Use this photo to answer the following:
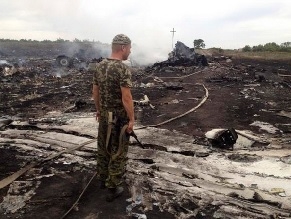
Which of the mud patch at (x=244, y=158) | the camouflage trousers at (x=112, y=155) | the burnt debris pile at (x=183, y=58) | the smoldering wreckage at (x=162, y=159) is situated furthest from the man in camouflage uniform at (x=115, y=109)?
the burnt debris pile at (x=183, y=58)

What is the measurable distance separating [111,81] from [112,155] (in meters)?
0.94

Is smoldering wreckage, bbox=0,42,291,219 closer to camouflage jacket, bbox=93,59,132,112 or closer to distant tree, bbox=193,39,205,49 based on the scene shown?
camouflage jacket, bbox=93,59,132,112

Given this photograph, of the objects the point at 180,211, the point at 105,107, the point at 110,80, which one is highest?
the point at 110,80

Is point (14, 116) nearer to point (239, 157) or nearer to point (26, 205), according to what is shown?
point (26, 205)

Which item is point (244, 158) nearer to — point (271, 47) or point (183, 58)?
point (183, 58)

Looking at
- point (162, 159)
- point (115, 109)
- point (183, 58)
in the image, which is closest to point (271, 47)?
point (183, 58)

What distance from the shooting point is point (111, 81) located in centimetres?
425

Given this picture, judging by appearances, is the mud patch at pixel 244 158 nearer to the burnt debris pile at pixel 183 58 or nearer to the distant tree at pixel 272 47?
the burnt debris pile at pixel 183 58

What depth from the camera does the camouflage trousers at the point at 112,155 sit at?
427 cm

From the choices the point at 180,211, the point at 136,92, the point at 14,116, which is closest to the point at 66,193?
the point at 180,211

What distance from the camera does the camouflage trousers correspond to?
4.27 metres

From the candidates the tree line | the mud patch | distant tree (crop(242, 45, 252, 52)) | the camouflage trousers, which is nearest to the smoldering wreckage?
the mud patch

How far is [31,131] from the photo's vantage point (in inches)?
291

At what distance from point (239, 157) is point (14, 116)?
619cm
